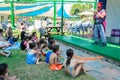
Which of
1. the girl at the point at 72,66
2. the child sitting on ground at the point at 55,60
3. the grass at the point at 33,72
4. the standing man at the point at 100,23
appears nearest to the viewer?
the girl at the point at 72,66

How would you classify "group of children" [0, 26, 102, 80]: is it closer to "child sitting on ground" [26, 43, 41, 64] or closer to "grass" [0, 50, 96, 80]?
"child sitting on ground" [26, 43, 41, 64]

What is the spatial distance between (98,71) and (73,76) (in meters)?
0.94

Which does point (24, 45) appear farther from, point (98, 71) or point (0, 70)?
point (0, 70)

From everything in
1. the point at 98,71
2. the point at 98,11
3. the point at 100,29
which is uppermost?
the point at 98,11

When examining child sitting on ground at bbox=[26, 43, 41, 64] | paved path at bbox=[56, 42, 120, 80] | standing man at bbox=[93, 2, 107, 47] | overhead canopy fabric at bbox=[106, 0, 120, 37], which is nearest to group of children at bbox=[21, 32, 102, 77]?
child sitting on ground at bbox=[26, 43, 41, 64]

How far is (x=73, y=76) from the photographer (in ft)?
18.3

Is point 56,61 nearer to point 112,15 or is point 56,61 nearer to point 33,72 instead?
point 33,72

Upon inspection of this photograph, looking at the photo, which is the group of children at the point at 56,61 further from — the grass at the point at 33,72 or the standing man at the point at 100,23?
the standing man at the point at 100,23

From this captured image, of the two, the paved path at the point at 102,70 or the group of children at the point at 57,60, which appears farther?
the paved path at the point at 102,70

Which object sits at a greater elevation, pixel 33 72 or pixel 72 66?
pixel 72 66

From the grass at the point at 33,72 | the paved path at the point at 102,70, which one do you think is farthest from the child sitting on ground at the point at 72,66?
the paved path at the point at 102,70

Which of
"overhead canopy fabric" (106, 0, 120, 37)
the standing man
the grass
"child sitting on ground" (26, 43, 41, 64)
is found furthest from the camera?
"overhead canopy fabric" (106, 0, 120, 37)

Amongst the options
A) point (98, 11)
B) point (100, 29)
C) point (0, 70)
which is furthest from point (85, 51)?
point (0, 70)

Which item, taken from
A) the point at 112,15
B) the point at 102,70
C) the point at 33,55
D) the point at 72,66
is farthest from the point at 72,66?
the point at 112,15
